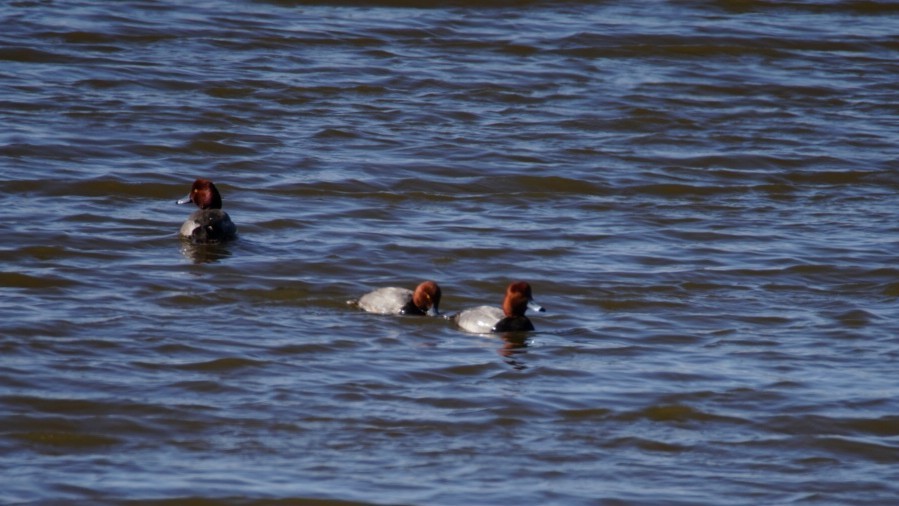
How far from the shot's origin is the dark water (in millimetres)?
8214

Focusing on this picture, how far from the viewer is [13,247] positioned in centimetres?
1206

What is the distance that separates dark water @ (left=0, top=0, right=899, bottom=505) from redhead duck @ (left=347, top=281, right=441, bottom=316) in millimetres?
109

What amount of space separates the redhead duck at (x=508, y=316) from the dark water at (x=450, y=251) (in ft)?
0.49

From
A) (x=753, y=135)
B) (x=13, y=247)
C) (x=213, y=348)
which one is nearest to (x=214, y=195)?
(x=13, y=247)

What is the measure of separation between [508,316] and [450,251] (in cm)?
205

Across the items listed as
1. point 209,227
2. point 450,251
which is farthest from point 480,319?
point 209,227

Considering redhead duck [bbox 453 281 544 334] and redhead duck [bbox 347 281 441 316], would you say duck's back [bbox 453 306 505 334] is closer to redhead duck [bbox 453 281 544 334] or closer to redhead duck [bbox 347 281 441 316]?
redhead duck [bbox 453 281 544 334]

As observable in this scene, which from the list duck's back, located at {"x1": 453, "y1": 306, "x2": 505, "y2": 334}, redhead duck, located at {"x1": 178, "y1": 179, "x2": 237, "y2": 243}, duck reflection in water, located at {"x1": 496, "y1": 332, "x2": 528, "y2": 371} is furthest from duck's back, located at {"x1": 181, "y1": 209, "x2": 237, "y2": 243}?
duck reflection in water, located at {"x1": 496, "y1": 332, "x2": 528, "y2": 371}

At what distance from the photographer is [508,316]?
1068 centimetres

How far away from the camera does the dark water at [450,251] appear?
821 cm

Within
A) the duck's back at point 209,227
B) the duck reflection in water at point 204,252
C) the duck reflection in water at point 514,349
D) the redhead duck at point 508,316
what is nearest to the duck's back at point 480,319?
the redhead duck at point 508,316

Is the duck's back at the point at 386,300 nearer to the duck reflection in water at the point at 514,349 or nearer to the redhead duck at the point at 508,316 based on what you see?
the redhead duck at the point at 508,316

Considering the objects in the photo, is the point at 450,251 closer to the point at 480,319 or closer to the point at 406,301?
the point at 406,301

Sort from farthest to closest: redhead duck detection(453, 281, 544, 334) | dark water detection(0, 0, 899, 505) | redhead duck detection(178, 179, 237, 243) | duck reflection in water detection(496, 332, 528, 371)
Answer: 1. redhead duck detection(178, 179, 237, 243)
2. redhead duck detection(453, 281, 544, 334)
3. duck reflection in water detection(496, 332, 528, 371)
4. dark water detection(0, 0, 899, 505)
